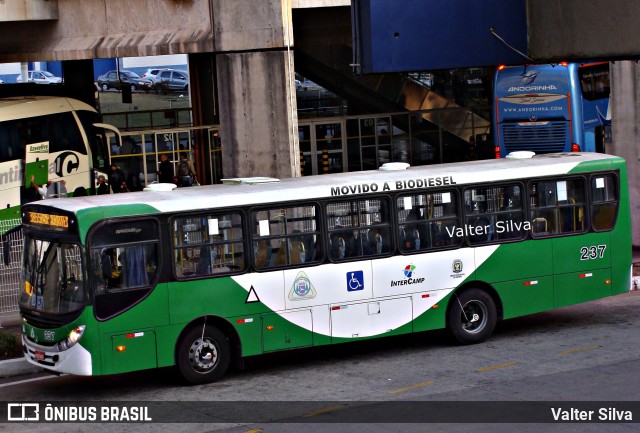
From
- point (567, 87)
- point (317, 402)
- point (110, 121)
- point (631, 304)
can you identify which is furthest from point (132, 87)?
point (317, 402)

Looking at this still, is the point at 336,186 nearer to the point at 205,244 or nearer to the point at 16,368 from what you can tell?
the point at 205,244

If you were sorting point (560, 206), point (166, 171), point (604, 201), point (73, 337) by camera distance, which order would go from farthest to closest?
point (166, 171)
point (604, 201)
point (560, 206)
point (73, 337)

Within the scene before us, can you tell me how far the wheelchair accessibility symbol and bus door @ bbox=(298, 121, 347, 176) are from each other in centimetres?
1989

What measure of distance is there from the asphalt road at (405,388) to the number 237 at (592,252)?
112 cm

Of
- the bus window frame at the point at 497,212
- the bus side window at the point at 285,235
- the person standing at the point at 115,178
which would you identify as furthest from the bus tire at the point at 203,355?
the person standing at the point at 115,178

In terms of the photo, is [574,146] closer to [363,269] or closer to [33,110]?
[363,269]

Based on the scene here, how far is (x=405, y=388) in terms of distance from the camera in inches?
493

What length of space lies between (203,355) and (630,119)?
1440 centimetres

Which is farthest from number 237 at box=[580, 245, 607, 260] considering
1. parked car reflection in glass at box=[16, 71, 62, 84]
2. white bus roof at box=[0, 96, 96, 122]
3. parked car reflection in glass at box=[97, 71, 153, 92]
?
A: parked car reflection in glass at box=[16, 71, 62, 84]

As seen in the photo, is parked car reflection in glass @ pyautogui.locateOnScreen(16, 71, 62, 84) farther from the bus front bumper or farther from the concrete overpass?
the bus front bumper

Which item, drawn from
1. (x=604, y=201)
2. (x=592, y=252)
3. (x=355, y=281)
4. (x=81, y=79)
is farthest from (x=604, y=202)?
(x=81, y=79)

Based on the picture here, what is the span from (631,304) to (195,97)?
21889 mm

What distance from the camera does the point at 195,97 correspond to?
119 feet

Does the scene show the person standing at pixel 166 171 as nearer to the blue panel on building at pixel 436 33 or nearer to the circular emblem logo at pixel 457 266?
the circular emblem logo at pixel 457 266
